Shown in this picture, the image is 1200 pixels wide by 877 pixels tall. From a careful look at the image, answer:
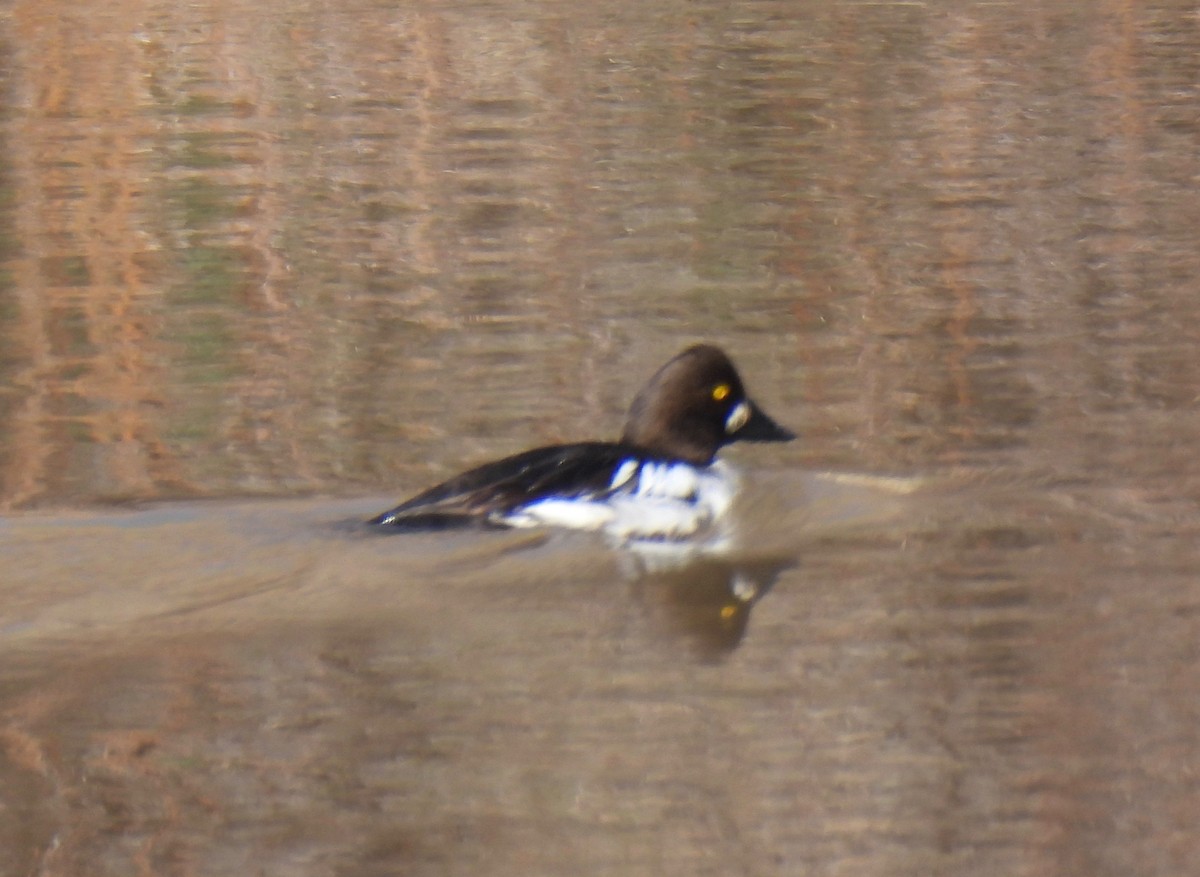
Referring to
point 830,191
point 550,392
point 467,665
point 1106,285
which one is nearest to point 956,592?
point 467,665

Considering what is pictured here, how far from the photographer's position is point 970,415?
8.71 metres

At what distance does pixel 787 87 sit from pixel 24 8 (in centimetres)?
757

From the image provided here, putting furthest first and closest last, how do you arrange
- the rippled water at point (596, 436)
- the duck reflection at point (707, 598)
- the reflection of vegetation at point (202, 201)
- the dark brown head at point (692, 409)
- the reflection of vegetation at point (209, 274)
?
the reflection of vegetation at point (202, 201)
the reflection of vegetation at point (209, 274)
the dark brown head at point (692, 409)
the duck reflection at point (707, 598)
the rippled water at point (596, 436)

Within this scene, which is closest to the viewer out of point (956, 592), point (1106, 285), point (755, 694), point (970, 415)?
point (755, 694)

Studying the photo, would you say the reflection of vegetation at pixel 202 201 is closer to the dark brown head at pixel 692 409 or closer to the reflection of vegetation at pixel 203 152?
the reflection of vegetation at pixel 203 152

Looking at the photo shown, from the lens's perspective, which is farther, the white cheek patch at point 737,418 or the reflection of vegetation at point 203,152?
the reflection of vegetation at point 203,152

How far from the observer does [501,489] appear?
732 cm

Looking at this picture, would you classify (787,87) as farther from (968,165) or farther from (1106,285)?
(1106,285)

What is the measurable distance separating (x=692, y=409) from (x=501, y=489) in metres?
0.99

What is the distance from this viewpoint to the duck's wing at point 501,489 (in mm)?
7266

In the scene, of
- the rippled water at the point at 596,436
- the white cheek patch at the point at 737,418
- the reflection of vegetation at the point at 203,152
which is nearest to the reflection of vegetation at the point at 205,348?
the rippled water at the point at 596,436

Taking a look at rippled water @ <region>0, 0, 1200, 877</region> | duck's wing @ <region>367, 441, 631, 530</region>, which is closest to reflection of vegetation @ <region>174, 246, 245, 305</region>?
rippled water @ <region>0, 0, 1200, 877</region>

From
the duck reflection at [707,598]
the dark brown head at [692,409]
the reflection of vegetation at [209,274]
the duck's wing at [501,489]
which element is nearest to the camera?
the duck reflection at [707,598]

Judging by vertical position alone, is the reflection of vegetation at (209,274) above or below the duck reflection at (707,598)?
below
